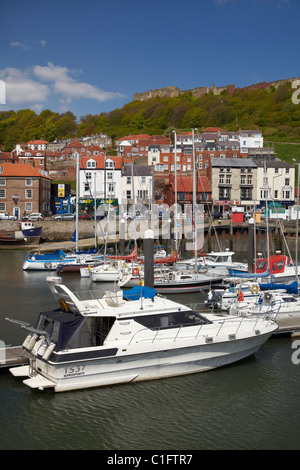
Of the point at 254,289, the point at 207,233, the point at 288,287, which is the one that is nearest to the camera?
the point at 254,289

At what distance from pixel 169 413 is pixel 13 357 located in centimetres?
563

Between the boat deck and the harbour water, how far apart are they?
12.8 inches

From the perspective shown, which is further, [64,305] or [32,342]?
[64,305]

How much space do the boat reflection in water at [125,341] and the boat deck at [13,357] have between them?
61 centimetres

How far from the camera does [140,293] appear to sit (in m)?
15.3

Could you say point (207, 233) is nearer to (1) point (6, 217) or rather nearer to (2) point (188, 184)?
(2) point (188, 184)

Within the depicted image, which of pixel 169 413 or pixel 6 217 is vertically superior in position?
pixel 6 217

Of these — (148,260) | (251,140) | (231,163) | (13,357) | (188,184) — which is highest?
(251,140)

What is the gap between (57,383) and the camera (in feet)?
41.3

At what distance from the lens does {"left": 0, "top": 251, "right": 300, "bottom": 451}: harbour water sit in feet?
34.8

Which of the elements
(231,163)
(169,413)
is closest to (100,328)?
(169,413)

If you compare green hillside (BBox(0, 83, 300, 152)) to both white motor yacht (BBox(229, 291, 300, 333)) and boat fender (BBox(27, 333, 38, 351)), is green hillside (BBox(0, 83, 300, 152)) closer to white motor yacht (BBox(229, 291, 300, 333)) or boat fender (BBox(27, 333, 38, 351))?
white motor yacht (BBox(229, 291, 300, 333))

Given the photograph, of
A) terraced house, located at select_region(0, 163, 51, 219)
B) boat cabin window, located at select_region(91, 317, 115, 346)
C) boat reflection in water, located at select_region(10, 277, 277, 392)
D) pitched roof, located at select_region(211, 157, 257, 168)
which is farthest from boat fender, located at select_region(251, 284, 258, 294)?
pitched roof, located at select_region(211, 157, 257, 168)
